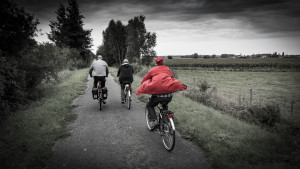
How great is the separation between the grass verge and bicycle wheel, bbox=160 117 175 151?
2.60 ft

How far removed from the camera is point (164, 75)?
13.3 ft

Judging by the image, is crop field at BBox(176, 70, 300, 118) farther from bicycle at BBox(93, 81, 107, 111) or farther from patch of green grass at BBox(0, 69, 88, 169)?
patch of green grass at BBox(0, 69, 88, 169)

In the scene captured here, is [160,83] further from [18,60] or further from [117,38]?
[117,38]

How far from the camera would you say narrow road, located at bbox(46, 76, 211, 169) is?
137 inches

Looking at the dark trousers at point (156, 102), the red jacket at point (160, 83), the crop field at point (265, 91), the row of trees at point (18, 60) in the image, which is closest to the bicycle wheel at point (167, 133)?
the dark trousers at point (156, 102)

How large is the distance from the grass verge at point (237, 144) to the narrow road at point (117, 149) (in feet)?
1.14

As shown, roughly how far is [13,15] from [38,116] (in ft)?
17.6

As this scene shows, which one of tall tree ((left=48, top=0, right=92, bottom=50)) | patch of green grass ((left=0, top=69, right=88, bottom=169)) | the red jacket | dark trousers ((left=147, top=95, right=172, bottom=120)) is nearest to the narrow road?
patch of green grass ((left=0, top=69, right=88, bottom=169))

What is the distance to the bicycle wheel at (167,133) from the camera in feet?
12.8

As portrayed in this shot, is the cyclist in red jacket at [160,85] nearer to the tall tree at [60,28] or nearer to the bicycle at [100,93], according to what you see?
the bicycle at [100,93]

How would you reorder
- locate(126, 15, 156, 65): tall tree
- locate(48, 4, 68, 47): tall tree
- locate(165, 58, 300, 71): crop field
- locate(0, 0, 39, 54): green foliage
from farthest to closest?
1. locate(165, 58, 300, 71): crop field
2. locate(48, 4, 68, 47): tall tree
3. locate(126, 15, 156, 65): tall tree
4. locate(0, 0, 39, 54): green foliage

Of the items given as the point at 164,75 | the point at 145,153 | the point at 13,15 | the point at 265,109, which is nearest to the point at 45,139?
the point at 145,153

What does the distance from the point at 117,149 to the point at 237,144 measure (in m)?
2.91

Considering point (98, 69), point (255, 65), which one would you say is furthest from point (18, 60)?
point (255, 65)
